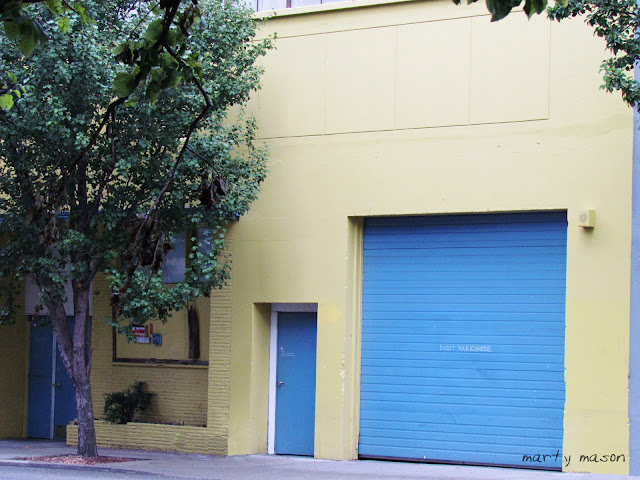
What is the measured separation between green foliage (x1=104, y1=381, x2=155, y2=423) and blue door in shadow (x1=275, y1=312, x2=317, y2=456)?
256cm

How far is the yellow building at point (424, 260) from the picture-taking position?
41.1ft

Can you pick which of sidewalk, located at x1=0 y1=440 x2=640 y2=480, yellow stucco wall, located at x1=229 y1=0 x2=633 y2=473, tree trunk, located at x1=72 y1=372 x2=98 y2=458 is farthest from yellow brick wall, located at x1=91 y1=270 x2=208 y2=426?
tree trunk, located at x1=72 y1=372 x2=98 y2=458

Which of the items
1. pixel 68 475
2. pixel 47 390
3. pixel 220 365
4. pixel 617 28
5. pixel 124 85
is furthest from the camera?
pixel 47 390

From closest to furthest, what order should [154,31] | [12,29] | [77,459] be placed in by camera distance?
[12,29] < [154,31] < [77,459]

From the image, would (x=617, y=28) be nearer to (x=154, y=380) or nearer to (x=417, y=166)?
(x=417, y=166)

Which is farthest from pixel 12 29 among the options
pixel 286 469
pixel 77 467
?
pixel 77 467

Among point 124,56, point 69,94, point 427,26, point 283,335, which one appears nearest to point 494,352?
point 283,335

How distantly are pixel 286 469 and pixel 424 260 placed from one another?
372 cm

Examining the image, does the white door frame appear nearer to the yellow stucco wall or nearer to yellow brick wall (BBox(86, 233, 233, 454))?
the yellow stucco wall

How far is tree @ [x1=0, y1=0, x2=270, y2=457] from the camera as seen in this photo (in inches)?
494

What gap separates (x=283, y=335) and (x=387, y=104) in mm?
4167

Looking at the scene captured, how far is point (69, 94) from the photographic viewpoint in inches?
500

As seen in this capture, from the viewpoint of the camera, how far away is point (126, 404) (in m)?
16.0

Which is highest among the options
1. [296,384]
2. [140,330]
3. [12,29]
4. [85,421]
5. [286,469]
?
[12,29]
